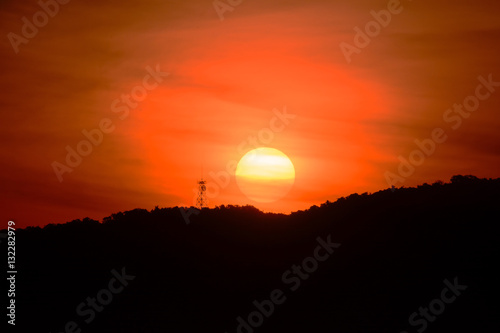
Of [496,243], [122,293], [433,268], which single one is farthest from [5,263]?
[496,243]

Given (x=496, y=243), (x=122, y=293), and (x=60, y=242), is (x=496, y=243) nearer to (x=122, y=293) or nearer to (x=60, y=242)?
(x=122, y=293)

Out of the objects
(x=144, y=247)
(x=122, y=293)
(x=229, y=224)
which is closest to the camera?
(x=122, y=293)

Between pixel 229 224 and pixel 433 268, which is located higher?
pixel 229 224

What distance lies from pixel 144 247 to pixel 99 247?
9.97 ft

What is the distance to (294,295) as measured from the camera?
38.1 metres

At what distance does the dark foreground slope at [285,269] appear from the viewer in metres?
35.3

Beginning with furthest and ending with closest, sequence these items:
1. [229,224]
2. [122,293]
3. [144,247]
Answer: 1. [229,224]
2. [144,247]
3. [122,293]

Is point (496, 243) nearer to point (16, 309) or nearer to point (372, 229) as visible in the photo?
point (372, 229)

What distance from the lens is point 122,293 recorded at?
131 feet

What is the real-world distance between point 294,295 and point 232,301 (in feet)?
11.6

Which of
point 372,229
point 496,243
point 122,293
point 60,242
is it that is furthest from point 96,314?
point 496,243

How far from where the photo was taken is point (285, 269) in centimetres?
4075

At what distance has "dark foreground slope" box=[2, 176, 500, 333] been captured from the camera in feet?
116

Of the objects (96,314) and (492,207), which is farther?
(492,207)
